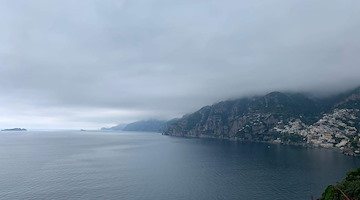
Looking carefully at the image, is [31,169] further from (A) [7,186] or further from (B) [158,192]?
(B) [158,192]

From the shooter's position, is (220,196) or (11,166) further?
(11,166)

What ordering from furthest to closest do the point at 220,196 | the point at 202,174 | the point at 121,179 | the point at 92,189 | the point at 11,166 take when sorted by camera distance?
the point at 11,166 → the point at 202,174 → the point at 121,179 → the point at 92,189 → the point at 220,196

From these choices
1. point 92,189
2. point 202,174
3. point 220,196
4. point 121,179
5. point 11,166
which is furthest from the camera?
point 11,166

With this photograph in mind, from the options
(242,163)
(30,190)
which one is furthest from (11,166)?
(242,163)

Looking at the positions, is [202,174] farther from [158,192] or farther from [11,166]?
[11,166]

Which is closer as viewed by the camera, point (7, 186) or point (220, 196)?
point (220, 196)

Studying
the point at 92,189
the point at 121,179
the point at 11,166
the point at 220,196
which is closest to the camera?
the point at 220,196

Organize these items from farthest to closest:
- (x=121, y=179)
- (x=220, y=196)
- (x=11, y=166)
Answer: (x=11, y=166) → (x=121, y=179) → (x=220, y=196)

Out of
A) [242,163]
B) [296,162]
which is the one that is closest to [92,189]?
[242,163]
